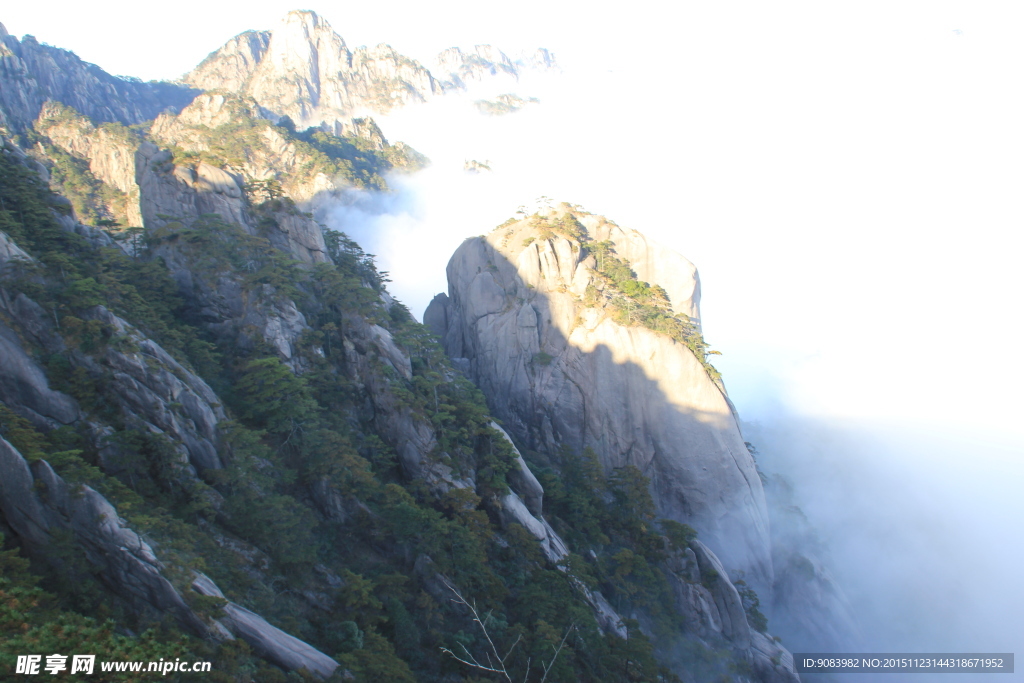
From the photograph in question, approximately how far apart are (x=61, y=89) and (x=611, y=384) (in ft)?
322

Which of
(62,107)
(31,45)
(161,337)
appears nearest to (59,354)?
(161,337)

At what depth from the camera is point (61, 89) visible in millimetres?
83188

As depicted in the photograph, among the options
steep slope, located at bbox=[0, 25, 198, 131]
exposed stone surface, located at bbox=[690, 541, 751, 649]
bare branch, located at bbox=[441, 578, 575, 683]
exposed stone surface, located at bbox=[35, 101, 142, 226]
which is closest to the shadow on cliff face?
exposed stone surface, located at bbox=[690, 541, 751, 649]

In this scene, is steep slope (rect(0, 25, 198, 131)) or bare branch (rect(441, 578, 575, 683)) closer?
bare branch (rect(441, 578, 575, 683))

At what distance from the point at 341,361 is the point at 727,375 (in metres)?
77.6

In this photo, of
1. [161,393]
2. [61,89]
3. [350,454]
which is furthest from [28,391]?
[61,89]

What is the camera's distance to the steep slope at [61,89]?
72.6 metres

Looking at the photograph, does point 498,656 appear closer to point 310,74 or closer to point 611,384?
point 611,384

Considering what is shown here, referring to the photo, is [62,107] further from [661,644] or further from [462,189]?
[661,644]

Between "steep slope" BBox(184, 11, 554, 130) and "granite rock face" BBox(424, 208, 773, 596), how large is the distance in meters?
87.3

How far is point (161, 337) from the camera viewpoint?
76.7ft

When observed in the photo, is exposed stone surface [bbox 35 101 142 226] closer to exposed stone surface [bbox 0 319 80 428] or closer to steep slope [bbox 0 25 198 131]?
steep slope [bbox 0 25 198 131]

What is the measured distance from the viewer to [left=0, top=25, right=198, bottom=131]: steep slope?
72625mm

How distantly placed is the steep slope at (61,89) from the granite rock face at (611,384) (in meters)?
68.3
